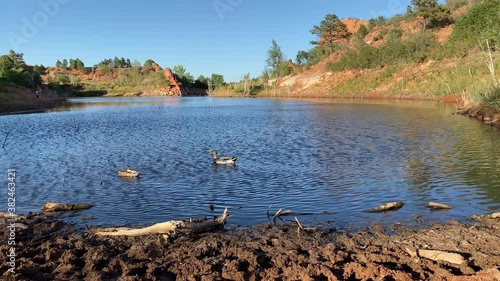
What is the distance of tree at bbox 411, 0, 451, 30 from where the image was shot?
83.6 meters

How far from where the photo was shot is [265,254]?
7.16m

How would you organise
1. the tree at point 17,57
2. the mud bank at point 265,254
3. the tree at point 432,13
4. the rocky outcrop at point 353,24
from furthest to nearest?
the rocky outcrop at point 353,24 → the tree at point 17,57 → the tree at point 432,13 → the mud bank at point 265,254

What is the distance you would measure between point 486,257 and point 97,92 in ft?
480

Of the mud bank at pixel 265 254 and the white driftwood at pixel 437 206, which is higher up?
the mud bank at pixel 265 254

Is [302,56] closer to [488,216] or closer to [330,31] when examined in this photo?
[330,31]

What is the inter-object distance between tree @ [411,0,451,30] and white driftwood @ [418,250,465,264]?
88372 millimetres

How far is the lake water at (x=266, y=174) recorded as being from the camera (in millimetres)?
10789

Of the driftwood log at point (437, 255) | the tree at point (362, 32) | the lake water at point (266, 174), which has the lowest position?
the lake water at point (266, 174)

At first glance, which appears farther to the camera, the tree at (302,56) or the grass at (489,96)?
the tree at (302,56)

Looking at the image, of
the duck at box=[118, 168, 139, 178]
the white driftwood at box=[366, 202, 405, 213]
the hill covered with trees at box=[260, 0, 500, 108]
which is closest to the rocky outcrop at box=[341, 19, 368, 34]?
the hill covered with trees at box=[260, 0, 500, 108]

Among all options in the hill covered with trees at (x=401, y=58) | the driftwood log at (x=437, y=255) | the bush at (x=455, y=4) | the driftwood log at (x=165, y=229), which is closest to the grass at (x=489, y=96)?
the hill covered with trees at (x=401, y=58)

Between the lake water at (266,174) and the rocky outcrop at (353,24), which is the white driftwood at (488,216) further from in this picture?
the rocky outcrop at (353,24)

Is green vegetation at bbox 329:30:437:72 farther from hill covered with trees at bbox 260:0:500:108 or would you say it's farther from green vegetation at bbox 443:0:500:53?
green vegetation at bbox 443:0:500:53

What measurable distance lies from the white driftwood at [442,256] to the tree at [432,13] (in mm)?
88372
